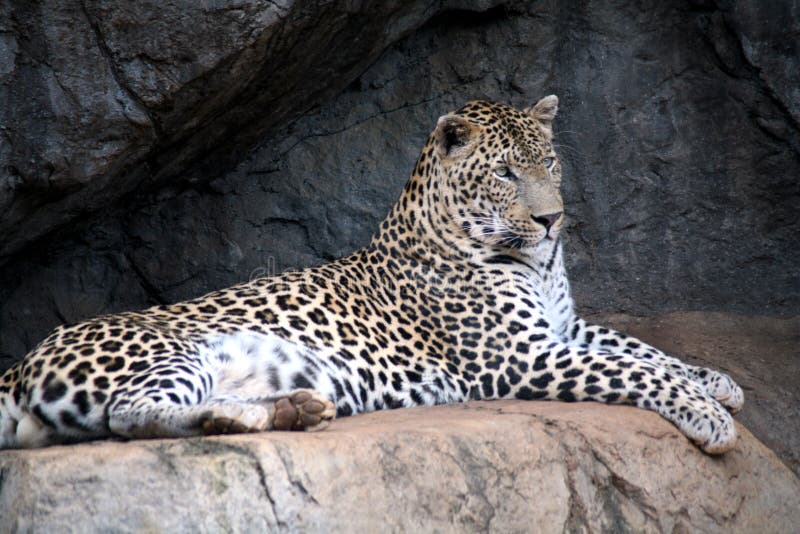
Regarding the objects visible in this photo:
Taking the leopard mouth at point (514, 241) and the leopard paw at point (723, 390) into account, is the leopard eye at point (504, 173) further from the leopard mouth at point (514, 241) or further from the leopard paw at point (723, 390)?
the leopard paw at point (723, 390)

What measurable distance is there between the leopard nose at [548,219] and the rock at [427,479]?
1453 millimetres

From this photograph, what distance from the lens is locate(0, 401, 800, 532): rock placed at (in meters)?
4.92

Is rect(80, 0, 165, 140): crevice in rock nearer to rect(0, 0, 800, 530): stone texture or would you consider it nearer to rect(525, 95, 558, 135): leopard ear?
rect(0, 0, 800, 530): stone texture

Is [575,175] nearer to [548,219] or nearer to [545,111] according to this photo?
[545,111]

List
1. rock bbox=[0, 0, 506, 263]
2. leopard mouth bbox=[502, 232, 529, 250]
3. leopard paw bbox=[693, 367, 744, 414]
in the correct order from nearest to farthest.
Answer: rock bbox=[0, 0, 506, 263] → leopard paw bbox=[693, 367, 744, 414] → leopard mouth bbox=[502, 232, 529, 250]

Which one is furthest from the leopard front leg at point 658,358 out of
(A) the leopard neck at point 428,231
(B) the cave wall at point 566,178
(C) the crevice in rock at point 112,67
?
(C) the crevice in rock at point 112,67

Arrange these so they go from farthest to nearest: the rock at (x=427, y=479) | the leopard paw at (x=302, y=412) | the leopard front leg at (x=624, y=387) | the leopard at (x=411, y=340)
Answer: the leopard front leg at (x=624, y=387)
the leopard at (x=411, y=340)
the leopard paw at (x=302, y=412)
the rock at (x=427, y=479)

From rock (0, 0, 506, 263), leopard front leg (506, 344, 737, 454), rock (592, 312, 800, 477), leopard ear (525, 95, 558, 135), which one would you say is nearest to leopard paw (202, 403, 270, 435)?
leopard front leg (506, 344, 737, 454)

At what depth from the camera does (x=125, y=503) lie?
489cm

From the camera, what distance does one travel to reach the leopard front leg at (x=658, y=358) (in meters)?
7.94

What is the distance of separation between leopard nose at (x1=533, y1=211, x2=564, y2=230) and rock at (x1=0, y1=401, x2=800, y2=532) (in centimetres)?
145

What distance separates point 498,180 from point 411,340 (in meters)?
1.41

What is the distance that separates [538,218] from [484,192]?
0.50 metres

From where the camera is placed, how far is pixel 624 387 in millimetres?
7238
